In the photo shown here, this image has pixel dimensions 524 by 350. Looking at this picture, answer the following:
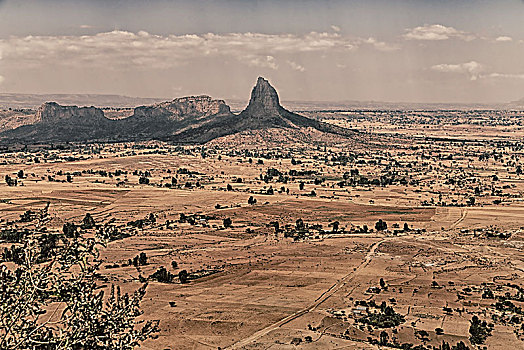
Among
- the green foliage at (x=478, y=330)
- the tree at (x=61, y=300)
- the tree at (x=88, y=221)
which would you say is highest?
the tree at (x=61, y=300)

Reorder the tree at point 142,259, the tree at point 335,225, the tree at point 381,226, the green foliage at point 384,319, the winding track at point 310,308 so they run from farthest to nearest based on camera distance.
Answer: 1. the tree at point 381,226
2. the tree at point 335,225
3. the tree at point 142,259
4. the green foliage at point 384,319
5. the winding track at point 310,308

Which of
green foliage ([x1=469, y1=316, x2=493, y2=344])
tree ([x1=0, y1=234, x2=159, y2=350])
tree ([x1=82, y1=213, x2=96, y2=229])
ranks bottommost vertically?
tree ([x1=82, y1=213, x2=96, y2=229])

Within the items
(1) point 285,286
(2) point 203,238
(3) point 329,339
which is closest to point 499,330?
(3) point 329,339

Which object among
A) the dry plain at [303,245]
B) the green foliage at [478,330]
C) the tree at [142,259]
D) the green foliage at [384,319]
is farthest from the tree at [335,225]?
the green foliage at [478,330]

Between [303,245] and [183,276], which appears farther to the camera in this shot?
[303,245]

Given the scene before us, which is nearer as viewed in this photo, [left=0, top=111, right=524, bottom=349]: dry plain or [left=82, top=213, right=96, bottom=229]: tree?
[left=0, top=111, right=524, bottom=349]: dry plain

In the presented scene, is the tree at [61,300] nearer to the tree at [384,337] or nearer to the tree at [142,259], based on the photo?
the tree at [384,337]

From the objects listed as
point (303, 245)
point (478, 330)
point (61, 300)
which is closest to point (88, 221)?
point (303, 245)

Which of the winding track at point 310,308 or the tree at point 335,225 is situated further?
the tree at point 335,225

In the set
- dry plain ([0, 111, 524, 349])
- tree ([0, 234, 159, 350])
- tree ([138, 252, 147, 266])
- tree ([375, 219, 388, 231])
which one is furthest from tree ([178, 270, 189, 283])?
tree ([0, 234, 159, 350])

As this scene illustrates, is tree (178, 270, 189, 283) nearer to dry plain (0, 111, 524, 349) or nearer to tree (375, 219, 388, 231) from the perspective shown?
dry plain (0, 111, 524, 349)

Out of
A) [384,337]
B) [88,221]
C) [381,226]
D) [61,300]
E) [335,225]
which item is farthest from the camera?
[88,221]

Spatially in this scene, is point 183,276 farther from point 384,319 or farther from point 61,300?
point 61,300
